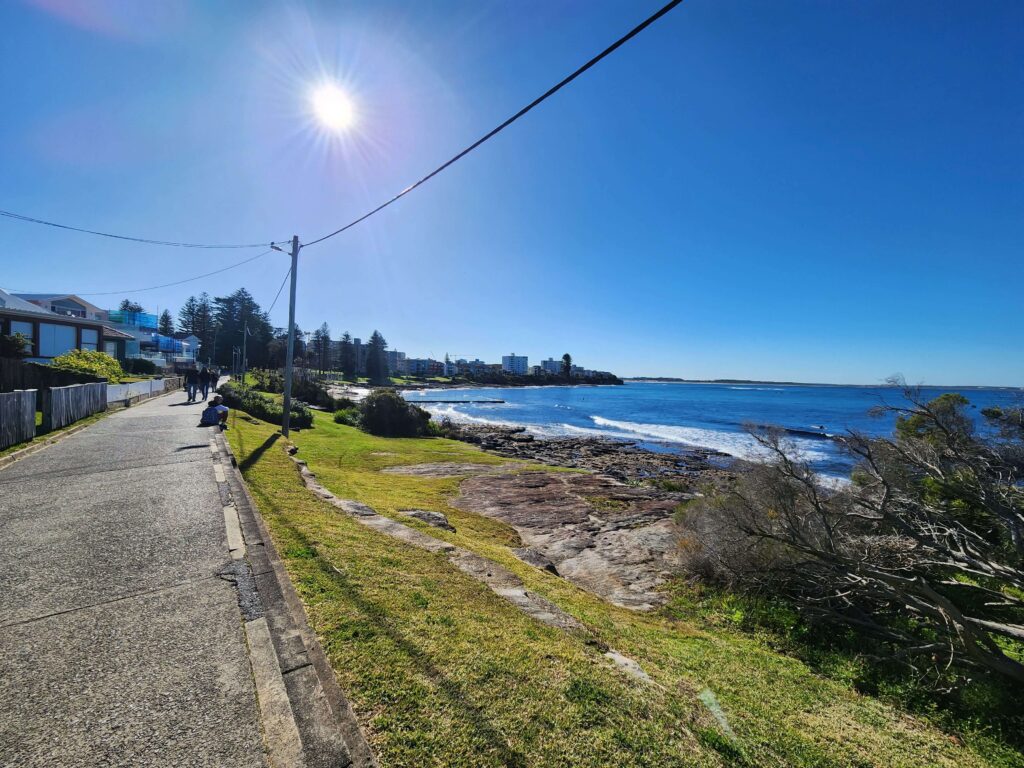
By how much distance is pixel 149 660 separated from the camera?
2951mm

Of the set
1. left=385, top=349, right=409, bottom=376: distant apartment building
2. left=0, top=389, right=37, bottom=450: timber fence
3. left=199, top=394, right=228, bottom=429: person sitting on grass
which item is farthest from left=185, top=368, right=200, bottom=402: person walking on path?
left=385, top=349, right=409, bottom=376: distant apartment building

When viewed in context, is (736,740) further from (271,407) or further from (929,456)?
(271,407)

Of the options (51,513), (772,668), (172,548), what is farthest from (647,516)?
(51,513)

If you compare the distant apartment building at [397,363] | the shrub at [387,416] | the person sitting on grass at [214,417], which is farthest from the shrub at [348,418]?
the distant apartment building at [397,363]

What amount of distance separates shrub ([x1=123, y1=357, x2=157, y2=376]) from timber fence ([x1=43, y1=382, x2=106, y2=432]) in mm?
27522

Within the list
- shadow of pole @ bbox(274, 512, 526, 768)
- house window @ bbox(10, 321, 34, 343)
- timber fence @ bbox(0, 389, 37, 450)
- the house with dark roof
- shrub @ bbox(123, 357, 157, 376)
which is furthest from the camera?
shrub @ bbox(123, 357, 157, 376)

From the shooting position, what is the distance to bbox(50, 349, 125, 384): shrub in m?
17.1

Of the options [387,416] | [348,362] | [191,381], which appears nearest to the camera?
[191,381]

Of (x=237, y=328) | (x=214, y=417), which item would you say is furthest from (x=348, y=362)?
(x=214, y=417)

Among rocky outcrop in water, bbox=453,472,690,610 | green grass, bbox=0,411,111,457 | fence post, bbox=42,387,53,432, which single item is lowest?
rocky outcrop in water, bbox=453,472,690,610

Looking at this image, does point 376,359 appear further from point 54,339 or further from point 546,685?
point 546,685

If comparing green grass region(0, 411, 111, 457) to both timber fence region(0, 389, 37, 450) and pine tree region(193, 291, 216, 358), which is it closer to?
timber fence region(0, 389, 37, 450)

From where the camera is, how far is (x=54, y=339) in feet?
94.2

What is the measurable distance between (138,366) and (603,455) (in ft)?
137
